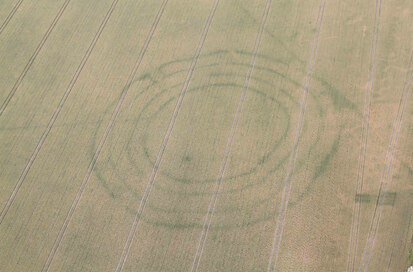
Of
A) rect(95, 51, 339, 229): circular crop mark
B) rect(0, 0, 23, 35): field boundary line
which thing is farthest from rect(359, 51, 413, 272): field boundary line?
rect(0, 0, 23, 35): field boundary line

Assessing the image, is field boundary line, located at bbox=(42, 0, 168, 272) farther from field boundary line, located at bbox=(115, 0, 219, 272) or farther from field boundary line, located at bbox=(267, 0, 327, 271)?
field boundary line, located at bbox=(267, 0, 327, 271)


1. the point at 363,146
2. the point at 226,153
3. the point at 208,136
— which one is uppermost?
the point at 363,146

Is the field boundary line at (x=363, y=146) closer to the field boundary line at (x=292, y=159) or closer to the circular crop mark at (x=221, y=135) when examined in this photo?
the circular crop mark at (x=221, y=135)

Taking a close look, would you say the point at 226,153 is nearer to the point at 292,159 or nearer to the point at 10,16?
the point at 292,159

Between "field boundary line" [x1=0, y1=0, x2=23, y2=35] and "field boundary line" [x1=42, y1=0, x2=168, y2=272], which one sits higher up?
"field boundary line" [x1=0, y1=0, x2=23, y2=35]

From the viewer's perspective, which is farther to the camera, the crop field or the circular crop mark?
the circular crop mark

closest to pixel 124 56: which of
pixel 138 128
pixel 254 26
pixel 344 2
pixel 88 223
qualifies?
pixel 138 128

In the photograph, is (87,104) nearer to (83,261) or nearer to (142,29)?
(142,29)

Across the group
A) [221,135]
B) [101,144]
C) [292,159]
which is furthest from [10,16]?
[292,159]
